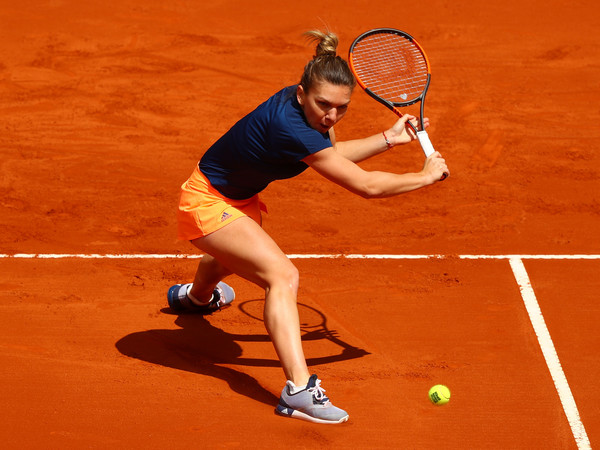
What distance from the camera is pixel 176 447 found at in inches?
200

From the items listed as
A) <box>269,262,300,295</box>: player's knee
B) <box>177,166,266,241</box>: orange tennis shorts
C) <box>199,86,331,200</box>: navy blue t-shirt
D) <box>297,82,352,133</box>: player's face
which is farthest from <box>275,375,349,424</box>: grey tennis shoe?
<box>297,82,352,133</box>: player's face

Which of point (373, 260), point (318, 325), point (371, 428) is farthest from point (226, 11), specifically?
point (371, 428)

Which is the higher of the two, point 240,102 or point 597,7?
point 597,7

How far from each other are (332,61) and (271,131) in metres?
0.52

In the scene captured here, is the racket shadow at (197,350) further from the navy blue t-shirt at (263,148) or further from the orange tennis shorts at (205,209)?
the navy blue t-shirt at (263,148)

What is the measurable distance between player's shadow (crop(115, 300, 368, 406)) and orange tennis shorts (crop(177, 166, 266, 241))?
2.73 ft

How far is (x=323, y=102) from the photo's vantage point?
5219mm

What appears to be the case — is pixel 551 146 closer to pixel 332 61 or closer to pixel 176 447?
pixel 332 61

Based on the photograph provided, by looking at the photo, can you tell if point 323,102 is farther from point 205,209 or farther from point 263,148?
point 205,209

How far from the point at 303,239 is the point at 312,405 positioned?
104 inches

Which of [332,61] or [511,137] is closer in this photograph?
[332,61]

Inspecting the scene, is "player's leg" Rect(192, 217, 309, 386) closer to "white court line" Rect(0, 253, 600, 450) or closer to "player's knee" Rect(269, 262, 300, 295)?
"player's knee" Rect(269, 262, 300, 295)

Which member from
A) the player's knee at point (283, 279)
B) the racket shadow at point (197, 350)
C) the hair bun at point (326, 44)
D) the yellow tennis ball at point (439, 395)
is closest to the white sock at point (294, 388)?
the racket shadow at point (197, 350)

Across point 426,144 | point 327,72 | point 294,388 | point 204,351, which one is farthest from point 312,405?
point 327,72
